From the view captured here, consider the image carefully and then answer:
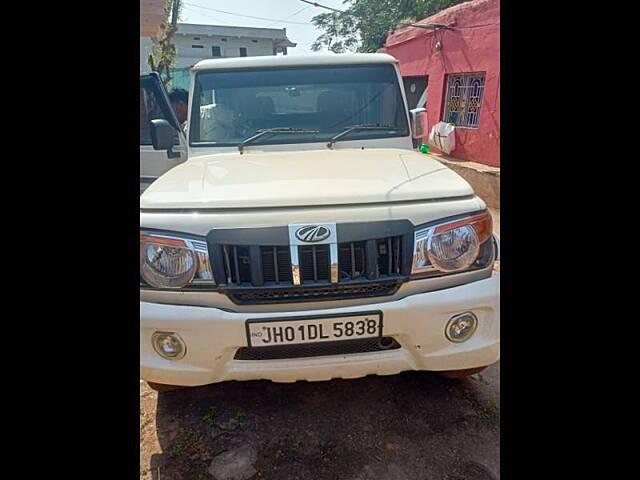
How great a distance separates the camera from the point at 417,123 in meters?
3.18

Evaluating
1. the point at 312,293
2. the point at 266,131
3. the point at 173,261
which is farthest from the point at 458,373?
the point at 266,131

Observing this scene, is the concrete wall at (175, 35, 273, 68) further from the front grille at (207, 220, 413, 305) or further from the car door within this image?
the front grille at (207, 220, 413, 305)

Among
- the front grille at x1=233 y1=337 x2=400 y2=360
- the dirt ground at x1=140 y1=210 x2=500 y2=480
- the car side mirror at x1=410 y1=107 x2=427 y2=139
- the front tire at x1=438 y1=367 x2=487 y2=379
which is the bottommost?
the dirt ground at x1=140 y1=210 x2=500 y2=480

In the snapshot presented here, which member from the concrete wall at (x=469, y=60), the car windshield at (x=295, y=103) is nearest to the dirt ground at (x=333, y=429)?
the car windshield at (x=295, y=103)

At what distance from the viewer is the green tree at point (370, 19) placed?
55.5 feet

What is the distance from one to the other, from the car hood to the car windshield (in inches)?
15.1

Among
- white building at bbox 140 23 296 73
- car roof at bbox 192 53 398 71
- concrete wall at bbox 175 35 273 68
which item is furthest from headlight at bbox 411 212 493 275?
concrete wall at bbox 175 35 273 68

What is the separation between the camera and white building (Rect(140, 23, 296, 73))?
31.3 m

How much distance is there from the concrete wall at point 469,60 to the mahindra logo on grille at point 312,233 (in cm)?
771

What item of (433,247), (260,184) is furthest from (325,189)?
(433,247)

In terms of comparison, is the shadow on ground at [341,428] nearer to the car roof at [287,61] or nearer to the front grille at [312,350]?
the front grille at [312,350]

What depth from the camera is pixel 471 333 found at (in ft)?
6.29

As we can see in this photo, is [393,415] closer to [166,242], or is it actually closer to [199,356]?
[199,356]
